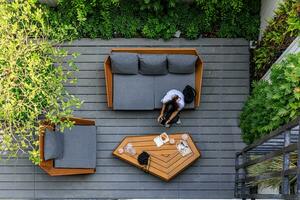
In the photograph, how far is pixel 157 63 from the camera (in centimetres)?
750

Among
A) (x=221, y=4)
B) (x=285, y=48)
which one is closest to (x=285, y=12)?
(x=285, y=48)

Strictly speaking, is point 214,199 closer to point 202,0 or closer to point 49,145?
point 49,145

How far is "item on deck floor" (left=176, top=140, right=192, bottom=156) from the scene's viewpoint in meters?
7.62

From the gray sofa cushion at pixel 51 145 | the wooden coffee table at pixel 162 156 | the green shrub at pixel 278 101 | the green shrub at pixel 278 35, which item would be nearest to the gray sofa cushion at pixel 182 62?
the green shrub at pixel 278 35

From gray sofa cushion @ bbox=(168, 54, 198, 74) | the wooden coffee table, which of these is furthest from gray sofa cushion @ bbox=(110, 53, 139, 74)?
the wooden coffee table

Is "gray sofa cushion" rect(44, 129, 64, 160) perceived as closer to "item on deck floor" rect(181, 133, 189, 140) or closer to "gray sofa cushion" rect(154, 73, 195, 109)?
"gray sofa cushion" rect(154, 73, 195, 109)

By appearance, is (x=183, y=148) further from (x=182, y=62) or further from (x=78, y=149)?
(x=78, y=149)

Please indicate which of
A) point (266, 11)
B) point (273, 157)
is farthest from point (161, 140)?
point (273, 157)

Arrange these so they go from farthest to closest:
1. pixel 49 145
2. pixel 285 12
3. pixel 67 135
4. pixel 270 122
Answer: pixel 67 135 → pixel 49 145 → pixel 285 12 → pixel 270 122

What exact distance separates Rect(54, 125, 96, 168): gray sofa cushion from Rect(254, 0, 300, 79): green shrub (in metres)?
3.03

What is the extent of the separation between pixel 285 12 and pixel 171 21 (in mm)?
2092

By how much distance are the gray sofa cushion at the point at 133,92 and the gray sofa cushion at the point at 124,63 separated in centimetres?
12

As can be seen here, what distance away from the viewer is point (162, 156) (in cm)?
761

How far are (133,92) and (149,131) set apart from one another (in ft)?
2.50
